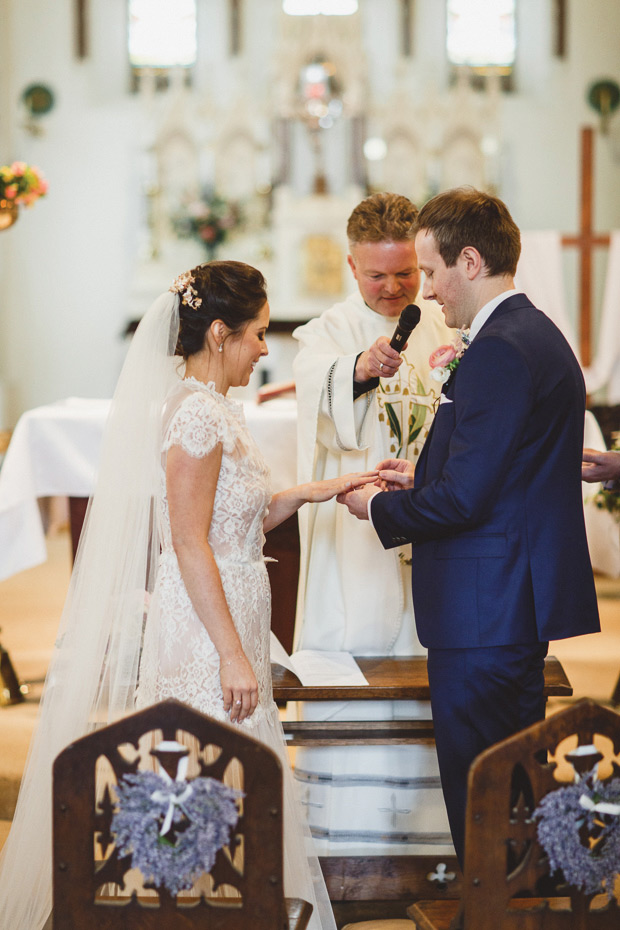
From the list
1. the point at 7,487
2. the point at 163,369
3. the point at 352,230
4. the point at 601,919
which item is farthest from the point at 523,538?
the point at 7,487

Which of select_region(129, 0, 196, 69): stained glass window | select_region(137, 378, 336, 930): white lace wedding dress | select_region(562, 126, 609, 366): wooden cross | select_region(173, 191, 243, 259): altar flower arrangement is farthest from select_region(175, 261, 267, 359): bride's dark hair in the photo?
select_region(129, 0, 196, 69): stained glass window

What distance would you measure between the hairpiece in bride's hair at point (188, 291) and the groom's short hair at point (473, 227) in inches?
22.7

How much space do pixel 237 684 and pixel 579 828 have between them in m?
0.86

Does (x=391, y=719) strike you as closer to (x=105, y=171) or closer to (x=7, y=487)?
(x=7, y=487)

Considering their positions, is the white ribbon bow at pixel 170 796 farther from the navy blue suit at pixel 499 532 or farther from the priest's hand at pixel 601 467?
the priest's hand at pixel 601 467

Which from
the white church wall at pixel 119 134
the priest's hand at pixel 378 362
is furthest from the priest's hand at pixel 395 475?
the white church wall at pixel 119 134

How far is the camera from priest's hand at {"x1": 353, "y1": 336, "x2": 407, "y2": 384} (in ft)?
8.95

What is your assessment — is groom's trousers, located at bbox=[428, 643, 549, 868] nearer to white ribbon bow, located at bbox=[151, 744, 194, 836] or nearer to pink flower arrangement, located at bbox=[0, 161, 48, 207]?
white ribbon bow, located at bbox=[151, 744, 194, 836]

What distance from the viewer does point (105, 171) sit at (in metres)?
11.3

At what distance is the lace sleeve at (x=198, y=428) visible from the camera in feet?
7.66

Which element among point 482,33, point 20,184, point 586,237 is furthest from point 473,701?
point 482,33

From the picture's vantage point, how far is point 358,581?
3.21 m

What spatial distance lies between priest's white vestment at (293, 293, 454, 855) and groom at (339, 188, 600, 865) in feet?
2.28

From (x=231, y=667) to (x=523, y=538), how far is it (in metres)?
0.73
